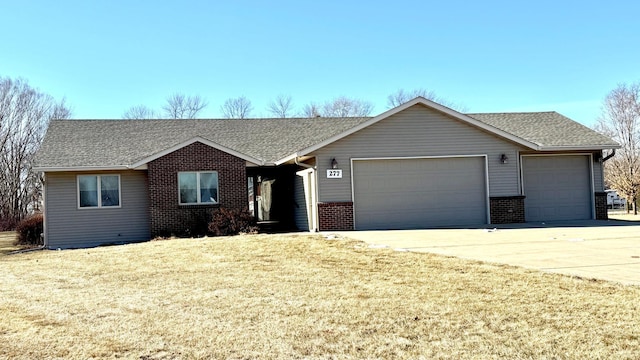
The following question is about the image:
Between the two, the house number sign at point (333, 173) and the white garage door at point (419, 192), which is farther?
the white garage door at point (419, 192)

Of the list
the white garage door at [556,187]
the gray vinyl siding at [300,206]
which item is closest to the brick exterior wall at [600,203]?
the white garage door at [556,187]

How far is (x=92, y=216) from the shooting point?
694 inches

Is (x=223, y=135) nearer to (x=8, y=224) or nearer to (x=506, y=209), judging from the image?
(x=506, y=209)

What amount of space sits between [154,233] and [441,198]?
8.95 m

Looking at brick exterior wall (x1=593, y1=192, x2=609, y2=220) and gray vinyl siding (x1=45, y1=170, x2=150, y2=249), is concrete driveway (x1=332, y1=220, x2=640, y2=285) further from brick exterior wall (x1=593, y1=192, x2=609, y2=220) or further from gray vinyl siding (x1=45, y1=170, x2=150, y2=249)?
gray vinyl siding (x1=45, y1=170, x2=150, y2=249)

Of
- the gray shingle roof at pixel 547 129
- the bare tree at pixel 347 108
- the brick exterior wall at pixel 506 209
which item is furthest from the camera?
the bare tree at pixel 347 108

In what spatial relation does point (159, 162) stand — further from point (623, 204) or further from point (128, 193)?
point (623, 204)

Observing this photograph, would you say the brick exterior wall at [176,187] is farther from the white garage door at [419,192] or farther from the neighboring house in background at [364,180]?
the white garage door at [419,192]

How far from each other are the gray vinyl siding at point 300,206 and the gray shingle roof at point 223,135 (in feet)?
3.92

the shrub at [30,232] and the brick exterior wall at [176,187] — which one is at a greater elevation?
the brick exterior wall at [176,187]

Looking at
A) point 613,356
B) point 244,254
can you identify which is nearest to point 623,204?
point 244,254

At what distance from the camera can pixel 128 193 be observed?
17.9 m

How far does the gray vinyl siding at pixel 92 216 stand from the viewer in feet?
56.6

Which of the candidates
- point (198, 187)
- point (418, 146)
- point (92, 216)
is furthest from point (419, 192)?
point (92, 216)
